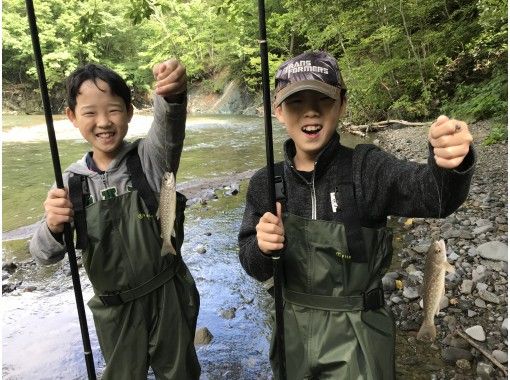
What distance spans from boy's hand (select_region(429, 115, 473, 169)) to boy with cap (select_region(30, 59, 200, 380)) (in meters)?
1.37

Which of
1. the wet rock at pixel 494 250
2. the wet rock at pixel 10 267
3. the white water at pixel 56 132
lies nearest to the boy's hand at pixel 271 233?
the wet rock at pixel 494 250

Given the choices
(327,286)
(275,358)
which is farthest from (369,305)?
(275,358)

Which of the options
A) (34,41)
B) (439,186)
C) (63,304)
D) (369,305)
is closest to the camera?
(439,186)

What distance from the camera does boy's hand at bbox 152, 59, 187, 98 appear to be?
2119mm

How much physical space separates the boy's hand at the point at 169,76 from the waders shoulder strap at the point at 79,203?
761 millimetres

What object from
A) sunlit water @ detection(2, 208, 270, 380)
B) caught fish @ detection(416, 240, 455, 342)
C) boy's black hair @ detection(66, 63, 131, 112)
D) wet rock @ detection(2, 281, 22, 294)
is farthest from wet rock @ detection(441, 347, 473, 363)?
wet rock @ detection(2, 281, 22, 294)

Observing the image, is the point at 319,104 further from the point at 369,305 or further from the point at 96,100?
the point at 96,100

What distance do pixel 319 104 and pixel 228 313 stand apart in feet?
9.65

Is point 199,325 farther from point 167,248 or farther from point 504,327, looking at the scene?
point 504,327

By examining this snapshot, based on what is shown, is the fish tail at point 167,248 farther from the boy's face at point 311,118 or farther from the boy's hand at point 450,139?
the boy's hand at point 450,139

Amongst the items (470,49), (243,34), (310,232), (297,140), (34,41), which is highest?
(243,34)

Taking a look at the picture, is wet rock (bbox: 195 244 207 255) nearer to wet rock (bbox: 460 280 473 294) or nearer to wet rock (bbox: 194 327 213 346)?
wet rock (bbox: 194 327 213 346)

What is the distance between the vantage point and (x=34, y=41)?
2217 millimetres

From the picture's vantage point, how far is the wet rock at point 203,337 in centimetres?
392
